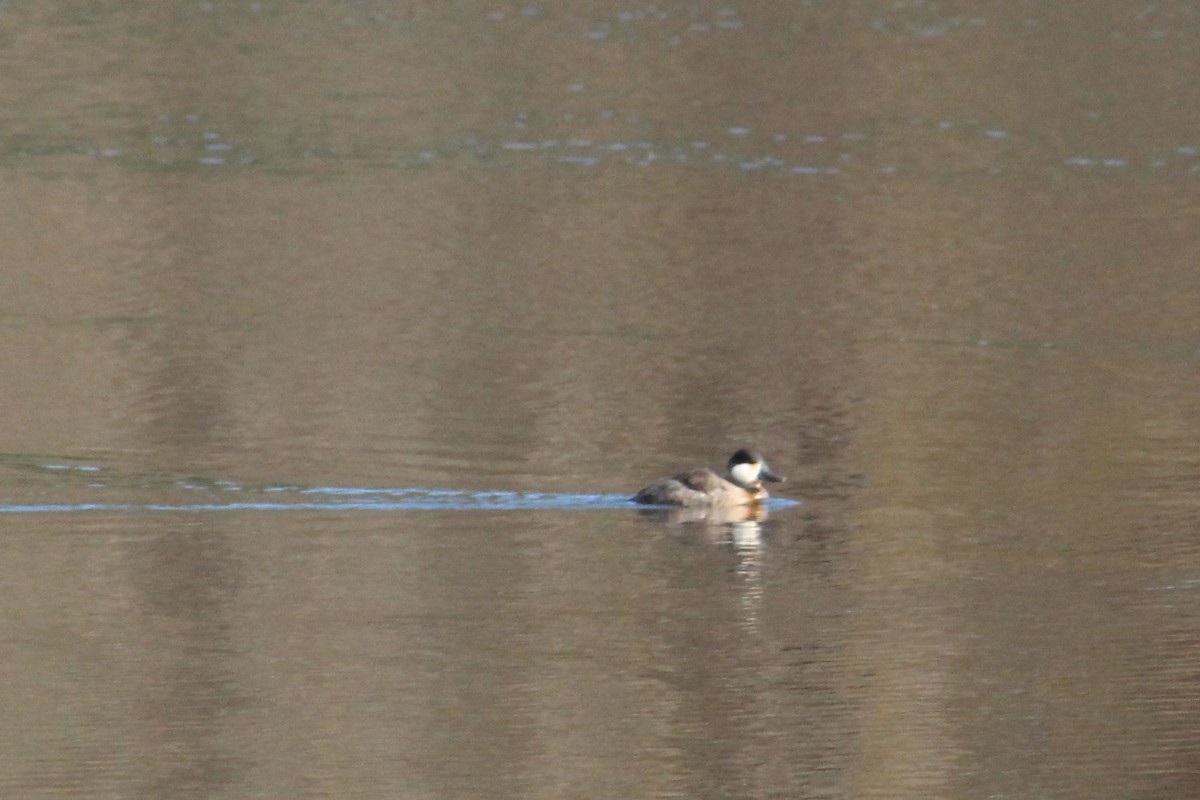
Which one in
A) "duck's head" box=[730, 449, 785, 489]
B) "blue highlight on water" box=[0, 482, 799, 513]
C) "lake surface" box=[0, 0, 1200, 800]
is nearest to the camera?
"lake surface" box=[0, 0, 1200, 800]

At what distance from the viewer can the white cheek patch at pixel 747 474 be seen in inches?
528

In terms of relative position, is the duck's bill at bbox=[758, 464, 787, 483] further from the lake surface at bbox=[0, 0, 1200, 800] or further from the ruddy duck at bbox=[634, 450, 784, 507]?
the lake surface at bbox=[0, 0, 1200, 800]

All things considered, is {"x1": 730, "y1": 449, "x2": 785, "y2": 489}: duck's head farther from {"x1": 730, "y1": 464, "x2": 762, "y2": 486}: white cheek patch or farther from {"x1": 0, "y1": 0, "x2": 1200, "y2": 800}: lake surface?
{"x1": 0, "y1": 0, "x2": 1200, "y2": 800}: lake surface

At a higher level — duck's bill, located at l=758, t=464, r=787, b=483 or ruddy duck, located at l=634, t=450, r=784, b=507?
duck's bill, located at l=758, t=464, r=787, b=483

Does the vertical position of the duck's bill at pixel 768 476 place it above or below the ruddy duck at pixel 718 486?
above

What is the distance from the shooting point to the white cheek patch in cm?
1341

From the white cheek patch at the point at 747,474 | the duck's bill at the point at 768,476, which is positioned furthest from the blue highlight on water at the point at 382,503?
the duck's bill at the point at 768,476

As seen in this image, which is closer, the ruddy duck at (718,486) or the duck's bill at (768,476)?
the ruddy duck at (718,486)

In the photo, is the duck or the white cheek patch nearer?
the duck

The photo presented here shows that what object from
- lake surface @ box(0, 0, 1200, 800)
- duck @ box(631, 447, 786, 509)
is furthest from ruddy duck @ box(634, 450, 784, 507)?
lake surface @ box(0, 0, 1200, 800)

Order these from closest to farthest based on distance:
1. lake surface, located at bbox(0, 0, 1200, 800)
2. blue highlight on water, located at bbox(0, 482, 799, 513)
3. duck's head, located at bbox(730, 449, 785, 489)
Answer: lake surface, located at bbox(0, 0, 1200, 800), blue highlight on water, located at bbox(0, 482, 799, 513), duck's head, located at bbox(730, 449, 785, 489)

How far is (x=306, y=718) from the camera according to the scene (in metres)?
9.52

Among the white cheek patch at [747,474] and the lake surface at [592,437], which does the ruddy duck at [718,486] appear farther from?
the lake surface at [592,437]

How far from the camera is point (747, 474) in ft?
44.0
